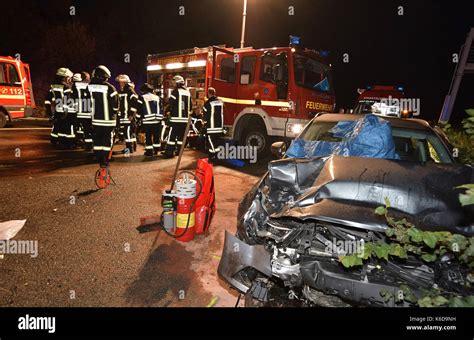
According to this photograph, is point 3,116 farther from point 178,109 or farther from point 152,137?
point 178,109

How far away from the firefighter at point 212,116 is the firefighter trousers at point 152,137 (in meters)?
1.38

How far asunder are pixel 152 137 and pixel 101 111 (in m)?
2.66

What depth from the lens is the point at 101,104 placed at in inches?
236

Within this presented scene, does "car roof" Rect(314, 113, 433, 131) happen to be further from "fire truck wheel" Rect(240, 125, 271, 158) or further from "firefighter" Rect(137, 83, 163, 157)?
"firefighter" Rect(137, 83, 163, 157)

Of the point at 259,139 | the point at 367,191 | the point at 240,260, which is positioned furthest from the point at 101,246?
the point at 259,139

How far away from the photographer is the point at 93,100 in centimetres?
602

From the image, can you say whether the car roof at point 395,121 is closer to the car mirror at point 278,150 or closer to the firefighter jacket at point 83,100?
the car mirror at point 278,150

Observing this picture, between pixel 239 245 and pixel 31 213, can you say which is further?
pixel 31 213

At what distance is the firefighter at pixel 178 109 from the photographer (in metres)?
7.63

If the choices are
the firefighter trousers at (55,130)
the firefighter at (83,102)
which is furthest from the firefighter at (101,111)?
the firefighter trousers at (55,130)
